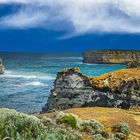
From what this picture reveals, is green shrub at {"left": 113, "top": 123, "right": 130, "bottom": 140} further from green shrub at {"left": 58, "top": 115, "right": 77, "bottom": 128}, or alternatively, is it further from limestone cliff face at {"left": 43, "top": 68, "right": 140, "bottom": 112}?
limestone cliff face at {"left": 43, "top": 68, "right": 140, "bottom": 112}

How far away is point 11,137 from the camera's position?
509 inches

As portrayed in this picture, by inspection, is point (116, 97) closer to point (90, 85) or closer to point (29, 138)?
point (90, 85)

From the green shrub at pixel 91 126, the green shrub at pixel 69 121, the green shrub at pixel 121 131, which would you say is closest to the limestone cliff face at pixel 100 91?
the green shrub at pixel 121 131

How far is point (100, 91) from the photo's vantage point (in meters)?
37.5

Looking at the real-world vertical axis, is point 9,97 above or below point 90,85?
below

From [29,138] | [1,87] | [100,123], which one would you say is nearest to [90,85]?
[100,123]

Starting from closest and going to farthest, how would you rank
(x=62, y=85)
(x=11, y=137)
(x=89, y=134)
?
(x=11, y=137), (x=89, y=134), (x=62, y=85)

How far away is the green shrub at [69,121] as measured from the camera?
59.9ft

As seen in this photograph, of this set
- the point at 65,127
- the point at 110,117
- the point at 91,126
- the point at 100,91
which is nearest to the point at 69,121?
the point at 65,127

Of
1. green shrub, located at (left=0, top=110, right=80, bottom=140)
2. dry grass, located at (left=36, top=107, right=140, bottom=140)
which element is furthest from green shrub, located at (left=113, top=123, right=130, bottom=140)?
green shrub, located at (left=0, top=110, right=80, bottom=140)

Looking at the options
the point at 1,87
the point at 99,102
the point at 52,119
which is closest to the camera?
the point at 52,119

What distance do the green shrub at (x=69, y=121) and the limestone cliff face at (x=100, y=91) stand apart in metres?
17.5

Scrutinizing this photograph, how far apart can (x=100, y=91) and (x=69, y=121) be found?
1930cm

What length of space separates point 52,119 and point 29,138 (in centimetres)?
630
